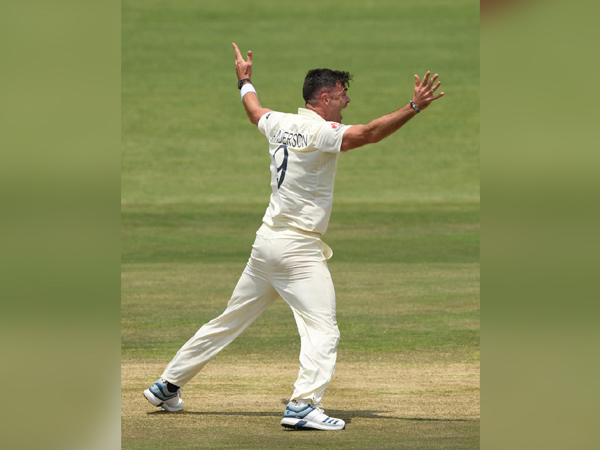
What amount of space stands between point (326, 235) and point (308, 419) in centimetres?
1069

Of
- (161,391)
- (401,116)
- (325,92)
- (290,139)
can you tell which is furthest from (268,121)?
(161,391)

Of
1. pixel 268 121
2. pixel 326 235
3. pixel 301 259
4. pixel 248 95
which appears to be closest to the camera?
pixel 301 259

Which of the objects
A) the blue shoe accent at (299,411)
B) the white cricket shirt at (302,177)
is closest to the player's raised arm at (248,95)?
the white cricket shirt at (302,177)

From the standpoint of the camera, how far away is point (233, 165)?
Result: 26359mm

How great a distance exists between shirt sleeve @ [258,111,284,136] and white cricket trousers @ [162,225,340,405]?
2.05 ft

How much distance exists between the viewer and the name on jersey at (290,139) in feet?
23.4

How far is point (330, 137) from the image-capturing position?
6996 millimetres

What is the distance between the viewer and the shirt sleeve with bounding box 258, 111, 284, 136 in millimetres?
7352

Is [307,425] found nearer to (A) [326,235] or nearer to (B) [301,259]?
(B) [301,259]

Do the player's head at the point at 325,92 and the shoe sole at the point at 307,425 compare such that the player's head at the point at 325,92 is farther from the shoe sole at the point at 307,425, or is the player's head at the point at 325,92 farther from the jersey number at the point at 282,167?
the shoe sole at the point at 307,425
